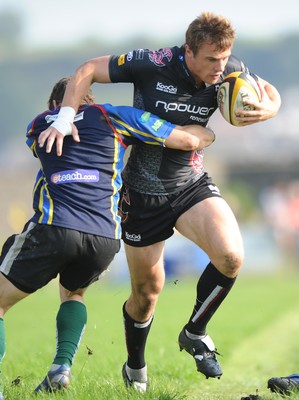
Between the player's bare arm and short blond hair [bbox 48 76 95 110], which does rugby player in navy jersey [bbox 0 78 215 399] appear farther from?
the player's bare arm

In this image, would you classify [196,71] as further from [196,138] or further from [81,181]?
[81,181]

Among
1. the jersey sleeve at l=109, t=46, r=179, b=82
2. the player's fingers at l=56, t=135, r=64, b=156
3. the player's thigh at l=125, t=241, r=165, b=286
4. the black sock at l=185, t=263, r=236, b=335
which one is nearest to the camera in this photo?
the player's fingers at l=56, t=135, r=64, b=156

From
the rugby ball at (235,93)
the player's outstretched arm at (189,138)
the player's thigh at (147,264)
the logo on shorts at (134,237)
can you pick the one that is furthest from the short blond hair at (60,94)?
the player's thigh at (147,264)

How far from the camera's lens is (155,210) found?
7.95 m

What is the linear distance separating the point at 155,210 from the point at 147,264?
429 mm

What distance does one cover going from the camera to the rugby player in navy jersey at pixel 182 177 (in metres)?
7.52

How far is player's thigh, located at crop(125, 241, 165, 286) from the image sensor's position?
26.3ft

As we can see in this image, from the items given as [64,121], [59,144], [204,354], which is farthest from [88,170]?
[204,354]

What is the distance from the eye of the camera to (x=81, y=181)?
698 centimetres

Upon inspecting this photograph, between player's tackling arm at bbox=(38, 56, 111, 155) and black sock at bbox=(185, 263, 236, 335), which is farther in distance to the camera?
black sock at bbox=(185, 263, 236, 335)

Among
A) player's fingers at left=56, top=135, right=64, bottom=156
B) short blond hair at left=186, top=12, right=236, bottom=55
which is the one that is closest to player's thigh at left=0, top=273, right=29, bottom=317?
player's fingers at left=56, top=135, right=64, bottom=156

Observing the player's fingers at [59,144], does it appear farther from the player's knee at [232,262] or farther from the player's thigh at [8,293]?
the player's knee at [232,262]

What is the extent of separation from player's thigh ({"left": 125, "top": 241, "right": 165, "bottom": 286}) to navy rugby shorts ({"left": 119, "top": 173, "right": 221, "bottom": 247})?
0.16 ft

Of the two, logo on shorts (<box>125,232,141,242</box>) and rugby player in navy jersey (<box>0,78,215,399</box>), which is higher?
rugby player in navy jersey (<box>0,78,215,399</box>)
